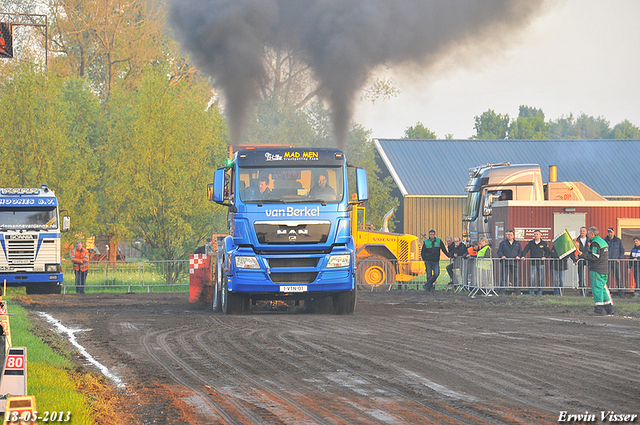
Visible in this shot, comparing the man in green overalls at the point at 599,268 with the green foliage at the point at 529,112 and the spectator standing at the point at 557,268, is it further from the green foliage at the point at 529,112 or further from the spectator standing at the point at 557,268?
the green foliage at the point at 529,112

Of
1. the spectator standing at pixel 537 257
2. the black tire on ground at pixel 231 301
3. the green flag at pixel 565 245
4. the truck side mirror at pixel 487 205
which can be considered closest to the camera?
the black tire on ground at pixel 231 301

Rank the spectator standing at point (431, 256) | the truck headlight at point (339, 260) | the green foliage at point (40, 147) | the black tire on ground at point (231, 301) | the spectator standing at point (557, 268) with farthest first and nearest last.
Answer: the green foliage at point (40, 147) → the spectator standing at point (431, 256) → the spectator standing at point (557, 268) → the black tire on ground at point (231, 301) → the truck headlight at point (339, 260)

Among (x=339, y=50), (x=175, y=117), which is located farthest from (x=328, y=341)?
(x=175, y=117)

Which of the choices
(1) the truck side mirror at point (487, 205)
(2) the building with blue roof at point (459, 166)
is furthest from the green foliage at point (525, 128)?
(1) the truck side mirror at point (487, 205)

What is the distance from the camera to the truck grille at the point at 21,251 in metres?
25.8

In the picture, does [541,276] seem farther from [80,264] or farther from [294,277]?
[80,264]

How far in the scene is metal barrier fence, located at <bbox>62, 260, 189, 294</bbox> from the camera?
28.7 meters

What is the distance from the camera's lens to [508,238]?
82.0 feet

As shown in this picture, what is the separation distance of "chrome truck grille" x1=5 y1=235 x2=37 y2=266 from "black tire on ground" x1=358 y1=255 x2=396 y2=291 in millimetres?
10691

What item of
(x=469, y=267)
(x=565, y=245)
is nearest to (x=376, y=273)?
(x=469, y=267)

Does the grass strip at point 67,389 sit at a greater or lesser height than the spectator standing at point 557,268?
lesser

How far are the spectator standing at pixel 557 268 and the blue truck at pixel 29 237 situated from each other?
15243 mm

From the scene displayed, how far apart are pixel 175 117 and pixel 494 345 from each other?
77.4 feet

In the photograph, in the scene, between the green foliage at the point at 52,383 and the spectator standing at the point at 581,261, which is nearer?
the green foliage at the point at 52,383
